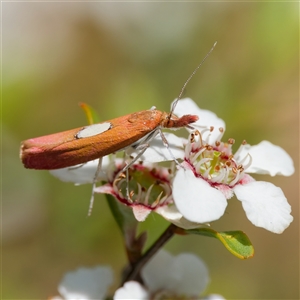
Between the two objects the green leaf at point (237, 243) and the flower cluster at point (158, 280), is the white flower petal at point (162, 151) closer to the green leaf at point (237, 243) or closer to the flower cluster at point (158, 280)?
the green leaf at point (237, 243)

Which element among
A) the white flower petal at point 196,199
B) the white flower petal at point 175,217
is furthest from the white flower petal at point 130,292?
the white flower petal at point 196,199

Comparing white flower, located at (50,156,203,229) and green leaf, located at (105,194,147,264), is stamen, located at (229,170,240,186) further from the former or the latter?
green leaf, located at (105,194,147,264)

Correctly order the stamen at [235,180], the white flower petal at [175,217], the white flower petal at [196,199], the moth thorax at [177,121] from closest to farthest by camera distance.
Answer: the white flower petal at [196,199]
the white flower petal at [175,217]
the stamen at [235,180]
the moth thorax at [177,121]

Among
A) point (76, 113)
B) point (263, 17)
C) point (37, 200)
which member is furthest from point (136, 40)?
point (37, 200)

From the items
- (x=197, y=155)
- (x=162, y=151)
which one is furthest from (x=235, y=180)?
(x=162, y=151)

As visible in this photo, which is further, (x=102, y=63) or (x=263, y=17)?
(x=102, y=63)

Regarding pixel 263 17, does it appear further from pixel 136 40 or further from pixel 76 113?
pixel 76 113

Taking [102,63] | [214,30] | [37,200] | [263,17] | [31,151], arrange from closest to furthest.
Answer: [31,151] < [263,17] < [37,200] < [214,30] < [102,63]

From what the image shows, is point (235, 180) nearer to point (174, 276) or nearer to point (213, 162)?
point (213, 162)
